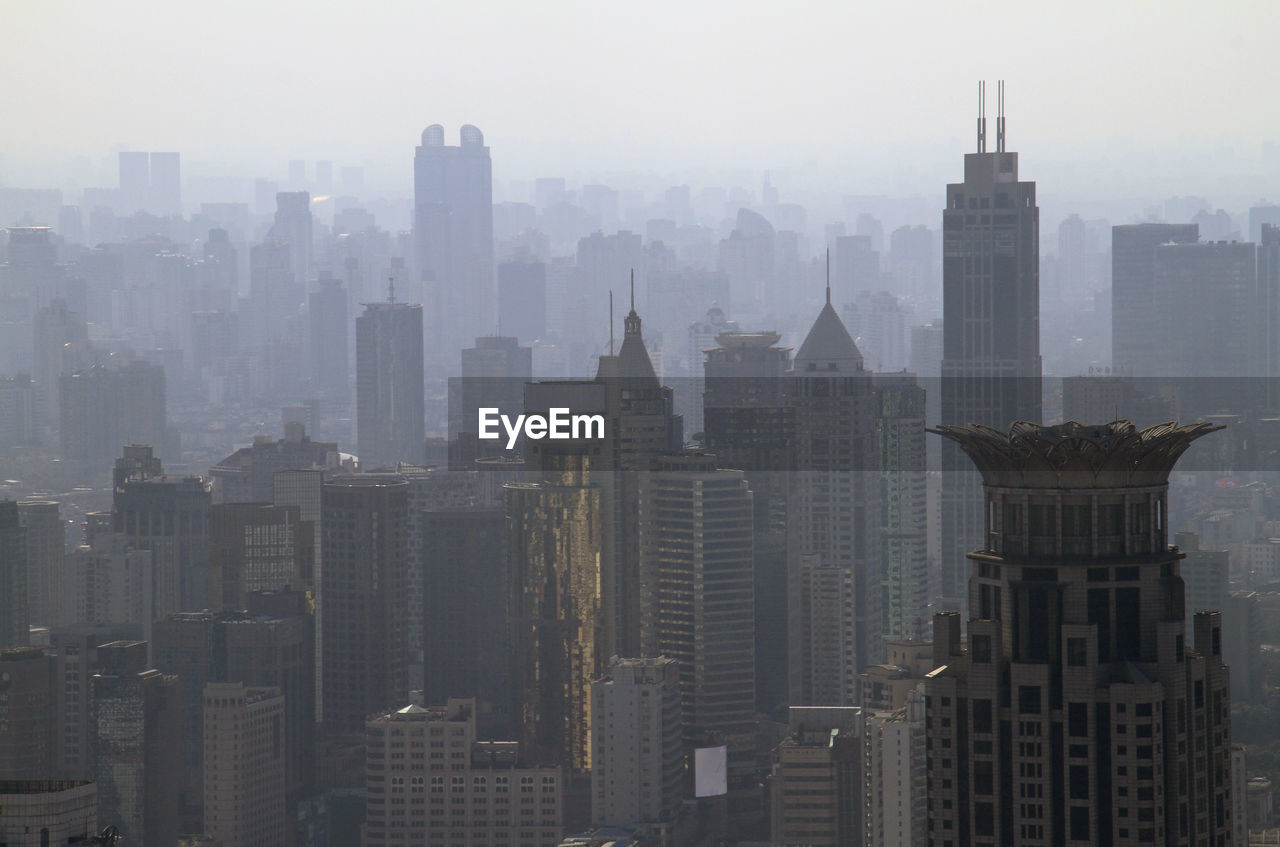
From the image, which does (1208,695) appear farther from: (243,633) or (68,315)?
(68,315)

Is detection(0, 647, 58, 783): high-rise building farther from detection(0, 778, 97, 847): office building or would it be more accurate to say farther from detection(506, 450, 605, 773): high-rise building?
detection(0, 778, 97, 847): office building

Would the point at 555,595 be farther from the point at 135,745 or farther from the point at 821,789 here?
the point at 821,789

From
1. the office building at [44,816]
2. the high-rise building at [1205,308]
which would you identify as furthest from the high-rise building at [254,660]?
the high-rise building at [1205,308]

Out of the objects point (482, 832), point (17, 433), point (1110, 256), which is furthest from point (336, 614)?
point (1110, 256)

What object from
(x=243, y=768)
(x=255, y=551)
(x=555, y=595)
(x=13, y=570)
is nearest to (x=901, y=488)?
(x=555, y=595)

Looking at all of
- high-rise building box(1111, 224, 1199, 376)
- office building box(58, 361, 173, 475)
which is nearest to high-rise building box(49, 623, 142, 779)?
office building box(58, 361, 173, 475)

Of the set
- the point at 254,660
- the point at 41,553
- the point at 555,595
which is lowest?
the point at 254,660

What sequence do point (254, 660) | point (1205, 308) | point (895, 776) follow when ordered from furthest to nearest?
point (1205, 308) < point (254, 660) < point (895, 776)
